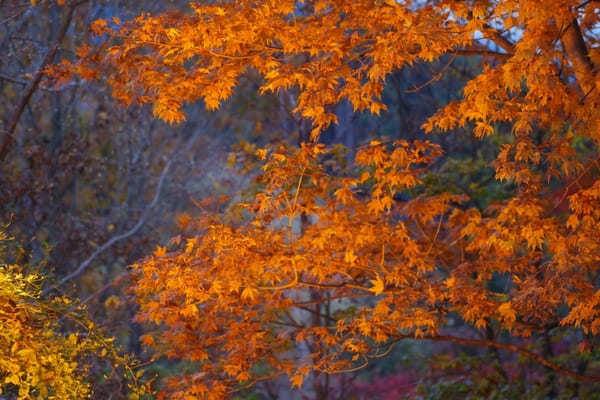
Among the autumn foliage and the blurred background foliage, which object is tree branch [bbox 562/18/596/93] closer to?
the autumn foliage

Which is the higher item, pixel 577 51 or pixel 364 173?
pixel 577 51

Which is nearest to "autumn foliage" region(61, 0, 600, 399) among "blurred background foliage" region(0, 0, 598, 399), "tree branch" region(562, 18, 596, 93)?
"tree branch" region(562, 18, 596, 93)

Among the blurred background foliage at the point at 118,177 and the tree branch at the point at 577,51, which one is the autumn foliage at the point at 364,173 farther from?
the blurred background foliage at the point at 118,177

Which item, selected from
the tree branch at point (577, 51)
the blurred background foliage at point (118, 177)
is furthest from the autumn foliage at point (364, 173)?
the blurred background foliage at point (118, 177)

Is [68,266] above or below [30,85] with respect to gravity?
below

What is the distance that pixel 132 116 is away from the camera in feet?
28.1

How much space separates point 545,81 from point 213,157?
26.2 feet

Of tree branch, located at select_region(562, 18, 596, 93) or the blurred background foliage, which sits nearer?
tree branch, located at select_region(562, 18, 596, 93)

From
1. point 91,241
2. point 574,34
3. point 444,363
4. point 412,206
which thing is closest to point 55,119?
point 91,241

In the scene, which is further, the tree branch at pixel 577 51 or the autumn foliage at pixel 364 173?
the tree branch at pixel 577 51

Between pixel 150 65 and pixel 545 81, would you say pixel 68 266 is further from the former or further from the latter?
pixel 545 81

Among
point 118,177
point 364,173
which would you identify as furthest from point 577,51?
point 118,177

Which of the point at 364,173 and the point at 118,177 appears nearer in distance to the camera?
the point at 364,173

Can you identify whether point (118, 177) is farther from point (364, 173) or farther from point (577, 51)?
point (577, 51)
